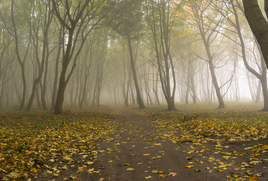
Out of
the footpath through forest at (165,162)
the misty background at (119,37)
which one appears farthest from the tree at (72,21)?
the footpath through forest at (165,162)

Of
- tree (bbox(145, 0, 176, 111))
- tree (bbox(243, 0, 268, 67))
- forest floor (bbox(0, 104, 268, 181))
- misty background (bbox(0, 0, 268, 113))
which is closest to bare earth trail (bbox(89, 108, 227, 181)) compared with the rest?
forest floor (bbox(0, 104, 268, 181))

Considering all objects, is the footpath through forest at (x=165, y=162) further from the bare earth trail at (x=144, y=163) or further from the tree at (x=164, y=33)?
the tree at (x=164, y=33)

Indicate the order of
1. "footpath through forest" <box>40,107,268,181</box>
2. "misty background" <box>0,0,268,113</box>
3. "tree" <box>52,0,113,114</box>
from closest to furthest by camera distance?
"footpath through forest" <box>40,107,268,181</box> → "tree" <box>52,0,113,114</box> → "misty background" <box>0,0,268,113</box>

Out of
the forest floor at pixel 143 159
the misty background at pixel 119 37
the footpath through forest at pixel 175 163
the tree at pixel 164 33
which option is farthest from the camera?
the tree at pixel 164 33

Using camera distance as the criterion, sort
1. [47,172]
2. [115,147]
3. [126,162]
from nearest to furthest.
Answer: [47,172] < [126,162] < [115,147]

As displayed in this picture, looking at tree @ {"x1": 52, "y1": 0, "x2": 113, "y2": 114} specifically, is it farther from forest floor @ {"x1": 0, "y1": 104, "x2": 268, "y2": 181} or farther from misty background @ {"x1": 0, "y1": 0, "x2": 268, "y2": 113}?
forest floor @ {"x1": 0, "y1": 104, "x2": 268, "y2": 181}

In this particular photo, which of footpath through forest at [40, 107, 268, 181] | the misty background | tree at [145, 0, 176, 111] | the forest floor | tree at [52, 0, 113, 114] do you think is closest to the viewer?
footpath through forest at [40, 107, 268, 181]

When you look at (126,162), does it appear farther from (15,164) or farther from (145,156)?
(15,164)

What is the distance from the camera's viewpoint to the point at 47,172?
172 inches

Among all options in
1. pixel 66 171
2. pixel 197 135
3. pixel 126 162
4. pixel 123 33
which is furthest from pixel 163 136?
pixel 123 33

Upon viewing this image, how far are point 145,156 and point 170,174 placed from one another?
1475mm

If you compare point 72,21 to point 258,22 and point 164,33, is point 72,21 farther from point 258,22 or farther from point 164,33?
point 258,22

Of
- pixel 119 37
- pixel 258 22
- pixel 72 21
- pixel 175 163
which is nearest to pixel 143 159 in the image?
pixel 175 163

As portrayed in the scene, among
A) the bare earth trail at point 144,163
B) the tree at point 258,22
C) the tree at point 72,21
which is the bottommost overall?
the bare earth trail at point 144,163
